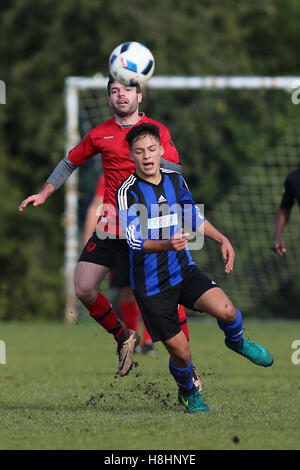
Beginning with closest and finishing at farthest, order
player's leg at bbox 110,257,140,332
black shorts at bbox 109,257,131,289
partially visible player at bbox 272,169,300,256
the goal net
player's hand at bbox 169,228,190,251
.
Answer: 1. player's hand at bbox 169,228,190,251
2. partially visible player at bbox 272,169,300,256
3. black shorts at bbox 109,257,131,289
4. player's leg at bbox 110,257,140,332
5. the goal net

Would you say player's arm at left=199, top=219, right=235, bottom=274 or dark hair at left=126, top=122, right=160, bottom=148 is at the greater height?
dark hair at left=126, top=122, right=160, bottom=148

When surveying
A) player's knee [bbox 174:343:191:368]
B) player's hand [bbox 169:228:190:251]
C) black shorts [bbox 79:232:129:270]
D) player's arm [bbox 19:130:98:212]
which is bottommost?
player's knee [bbox 174:343:191:368]

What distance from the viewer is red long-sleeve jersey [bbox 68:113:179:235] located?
625cm

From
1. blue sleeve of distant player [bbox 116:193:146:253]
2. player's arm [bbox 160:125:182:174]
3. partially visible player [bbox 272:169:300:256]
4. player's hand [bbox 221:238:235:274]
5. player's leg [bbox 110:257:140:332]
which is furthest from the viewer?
player's leg [bbox 110:257:140:332]

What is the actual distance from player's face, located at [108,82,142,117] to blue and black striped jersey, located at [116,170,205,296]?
0.75 metres

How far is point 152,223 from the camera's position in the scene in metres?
5.54

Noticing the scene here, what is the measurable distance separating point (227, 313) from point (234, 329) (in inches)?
8.6

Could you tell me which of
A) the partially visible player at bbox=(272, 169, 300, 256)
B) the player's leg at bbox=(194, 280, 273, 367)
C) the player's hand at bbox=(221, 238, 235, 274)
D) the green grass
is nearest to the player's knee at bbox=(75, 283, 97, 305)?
the green grass

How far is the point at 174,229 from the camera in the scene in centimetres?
563

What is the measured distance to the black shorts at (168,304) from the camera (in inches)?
217

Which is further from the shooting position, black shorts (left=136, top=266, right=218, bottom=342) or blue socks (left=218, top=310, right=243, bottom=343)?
blue socks (left=218, top=310, right=243, bottom=343)

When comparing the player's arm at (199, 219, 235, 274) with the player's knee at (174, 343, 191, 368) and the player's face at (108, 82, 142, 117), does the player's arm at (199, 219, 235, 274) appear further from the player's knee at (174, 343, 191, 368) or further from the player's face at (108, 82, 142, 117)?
the player's face at (108, 82, 142, 117)

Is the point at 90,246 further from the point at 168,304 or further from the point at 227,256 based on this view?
the point at 227,256

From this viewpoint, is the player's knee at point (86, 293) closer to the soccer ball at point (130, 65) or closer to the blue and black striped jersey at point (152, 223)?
the blue and black striped jersey at point (152, 223)
